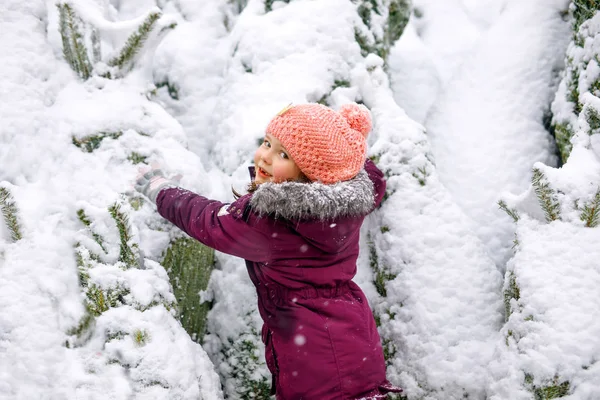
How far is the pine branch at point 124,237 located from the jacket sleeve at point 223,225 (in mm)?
179

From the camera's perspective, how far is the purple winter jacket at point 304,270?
1.76m

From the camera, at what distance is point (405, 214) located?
8.07ft

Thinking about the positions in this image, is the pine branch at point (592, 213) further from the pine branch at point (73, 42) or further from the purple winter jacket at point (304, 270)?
the pine branch at point (73, 42)

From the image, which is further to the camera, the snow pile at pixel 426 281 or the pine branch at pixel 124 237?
the snow pile at pixel 426 281

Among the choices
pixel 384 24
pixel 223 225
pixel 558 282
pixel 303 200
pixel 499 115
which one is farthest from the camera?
pixel 384 24

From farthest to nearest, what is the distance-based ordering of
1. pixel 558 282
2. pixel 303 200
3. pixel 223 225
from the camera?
pixel 558 282, pixel 223 225, pixel 303 200

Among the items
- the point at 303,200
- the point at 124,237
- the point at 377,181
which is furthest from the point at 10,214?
the point at 377,181

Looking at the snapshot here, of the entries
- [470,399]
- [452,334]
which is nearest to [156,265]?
[452,334]

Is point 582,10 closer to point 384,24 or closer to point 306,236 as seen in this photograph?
point 384,24

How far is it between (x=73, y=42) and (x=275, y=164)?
1369mm

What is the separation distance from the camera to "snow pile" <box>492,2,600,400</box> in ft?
5.90

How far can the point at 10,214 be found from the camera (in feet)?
6.07

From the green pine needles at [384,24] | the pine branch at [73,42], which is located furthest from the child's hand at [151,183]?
the green pine needles at [384,24]

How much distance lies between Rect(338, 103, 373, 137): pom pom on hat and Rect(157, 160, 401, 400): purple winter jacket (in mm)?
200
